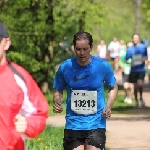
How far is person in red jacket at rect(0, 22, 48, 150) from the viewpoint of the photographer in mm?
4738

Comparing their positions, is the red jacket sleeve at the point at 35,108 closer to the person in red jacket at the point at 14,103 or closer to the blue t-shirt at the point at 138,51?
the person in red jacket at the point at 14,103

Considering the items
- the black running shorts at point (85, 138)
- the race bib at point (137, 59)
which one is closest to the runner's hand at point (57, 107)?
the black running shorts at point (85, 138)

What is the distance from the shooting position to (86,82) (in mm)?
7680

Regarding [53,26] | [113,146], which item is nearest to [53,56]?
[53,26]

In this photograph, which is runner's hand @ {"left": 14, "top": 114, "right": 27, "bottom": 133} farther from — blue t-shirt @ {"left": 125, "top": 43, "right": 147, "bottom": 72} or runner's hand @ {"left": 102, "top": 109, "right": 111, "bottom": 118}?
blue t-shirt @ {"left": 125, "top": 43, "right": 147, "bottom": 72}

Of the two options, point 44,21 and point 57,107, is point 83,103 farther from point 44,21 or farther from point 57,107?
point 44,21

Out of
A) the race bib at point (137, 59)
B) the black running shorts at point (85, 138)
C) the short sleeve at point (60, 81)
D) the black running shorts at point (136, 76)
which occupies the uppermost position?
the race bib at point (137, 59)

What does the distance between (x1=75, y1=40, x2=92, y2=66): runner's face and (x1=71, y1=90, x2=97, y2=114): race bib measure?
344 mm

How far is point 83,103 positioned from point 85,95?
0.14 m

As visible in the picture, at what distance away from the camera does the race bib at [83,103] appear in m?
7.74

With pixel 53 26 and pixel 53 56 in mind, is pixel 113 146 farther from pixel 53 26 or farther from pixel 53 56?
pixel 53 56

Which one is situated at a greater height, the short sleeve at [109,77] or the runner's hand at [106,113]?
the short sleeve at [109,77]

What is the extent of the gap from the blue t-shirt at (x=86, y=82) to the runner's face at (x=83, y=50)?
92mm

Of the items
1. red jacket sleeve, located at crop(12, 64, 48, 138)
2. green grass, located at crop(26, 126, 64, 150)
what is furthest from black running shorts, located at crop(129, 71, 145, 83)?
red jacket sleeve, located at crop(12, 64, 48, 138)
